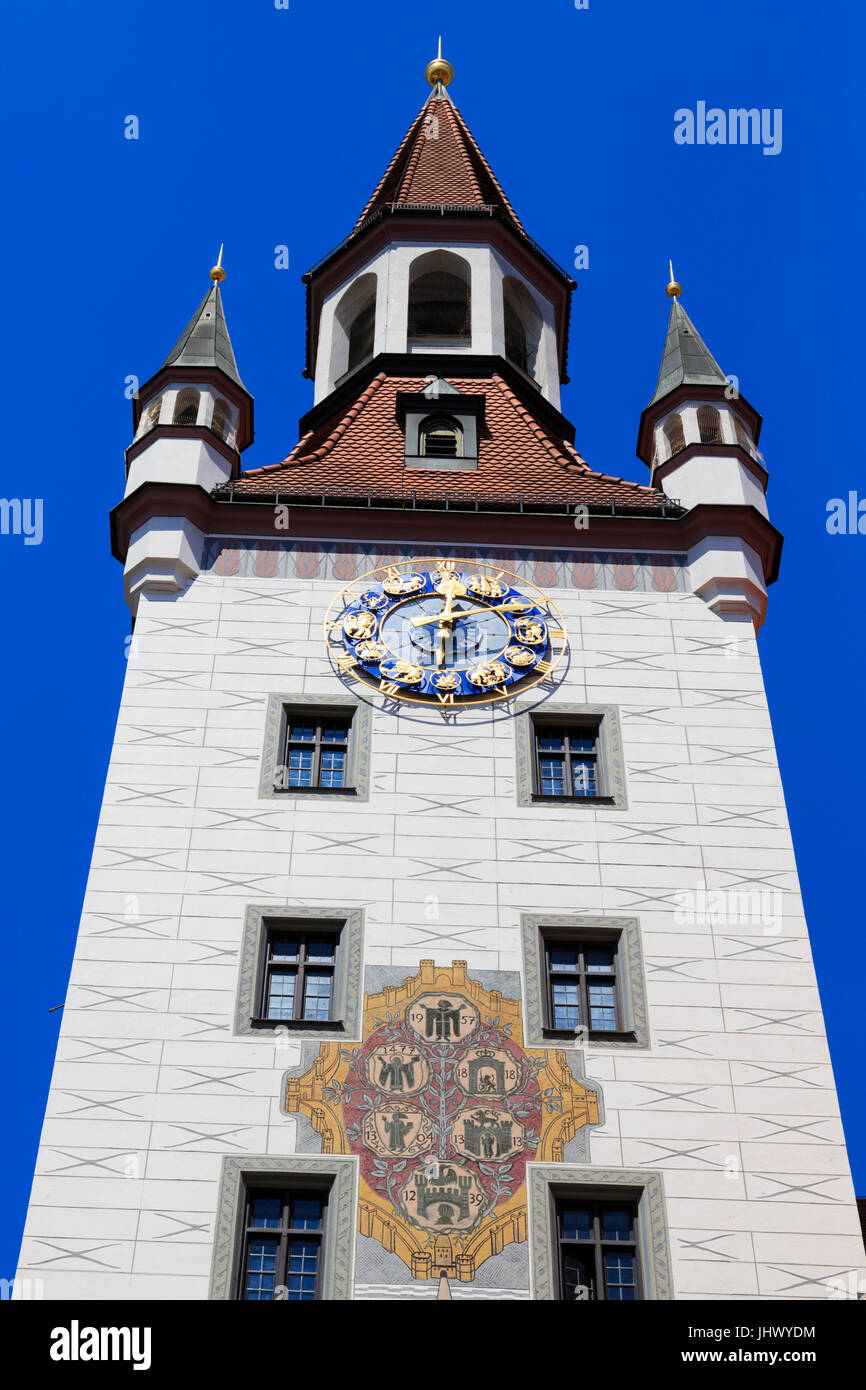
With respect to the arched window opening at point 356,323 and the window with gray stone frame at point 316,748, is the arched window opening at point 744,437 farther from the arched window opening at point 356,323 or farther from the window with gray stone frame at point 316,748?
the arched window opening at point 356,323

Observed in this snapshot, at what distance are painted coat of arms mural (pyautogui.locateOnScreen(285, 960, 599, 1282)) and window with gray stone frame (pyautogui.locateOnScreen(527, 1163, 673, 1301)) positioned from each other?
19 centimetres

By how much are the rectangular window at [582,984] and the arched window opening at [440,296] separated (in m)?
13.6

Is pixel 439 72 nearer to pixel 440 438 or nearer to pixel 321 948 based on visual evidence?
pixel 440 438

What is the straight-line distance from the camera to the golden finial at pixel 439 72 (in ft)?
122

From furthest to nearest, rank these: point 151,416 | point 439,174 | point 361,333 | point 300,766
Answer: point 439,174
point 361,333
point 151,416
point 300,766

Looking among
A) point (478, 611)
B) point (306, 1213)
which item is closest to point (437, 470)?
point (478, 611)

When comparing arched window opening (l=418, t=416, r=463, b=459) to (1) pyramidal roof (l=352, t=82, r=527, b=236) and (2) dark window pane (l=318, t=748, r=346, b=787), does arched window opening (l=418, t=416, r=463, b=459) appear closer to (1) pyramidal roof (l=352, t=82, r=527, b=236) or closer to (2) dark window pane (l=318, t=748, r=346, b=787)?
(1) pyramidal roof (l=352, t=82, r=527, b=236)

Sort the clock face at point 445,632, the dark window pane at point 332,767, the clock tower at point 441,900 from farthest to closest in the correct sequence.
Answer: the clock face at point 445,632, the dark window pane at point 332,767, the clock tower at point 441,900

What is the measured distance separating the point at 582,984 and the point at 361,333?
15.3 m

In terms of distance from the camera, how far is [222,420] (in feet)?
78.5

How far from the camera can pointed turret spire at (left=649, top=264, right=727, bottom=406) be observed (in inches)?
965

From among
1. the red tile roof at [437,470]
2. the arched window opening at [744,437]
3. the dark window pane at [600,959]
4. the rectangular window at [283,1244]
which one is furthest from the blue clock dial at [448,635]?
the rectangular window at [283,1244]

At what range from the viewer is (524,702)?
19.8m
